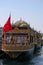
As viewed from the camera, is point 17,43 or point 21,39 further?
point 21,39

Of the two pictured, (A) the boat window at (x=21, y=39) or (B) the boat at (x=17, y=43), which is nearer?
(B) the boat at (x=17, y=43)

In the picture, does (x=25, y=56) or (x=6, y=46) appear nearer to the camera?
(x=6, y=46)

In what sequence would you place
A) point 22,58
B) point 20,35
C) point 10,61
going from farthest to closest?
1. point 20,35
2. point 22,58
3. point 10,61

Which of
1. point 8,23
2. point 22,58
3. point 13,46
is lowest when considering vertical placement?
point 22,58

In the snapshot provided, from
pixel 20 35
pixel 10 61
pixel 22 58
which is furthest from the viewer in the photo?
pixel 20 35

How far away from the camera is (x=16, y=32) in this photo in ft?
110

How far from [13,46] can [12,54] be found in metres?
1.15

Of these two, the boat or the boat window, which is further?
the boat window

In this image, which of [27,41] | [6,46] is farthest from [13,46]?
[27,41]

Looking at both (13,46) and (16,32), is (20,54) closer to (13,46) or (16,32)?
(13,46)

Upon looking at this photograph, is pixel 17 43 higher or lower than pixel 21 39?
lower

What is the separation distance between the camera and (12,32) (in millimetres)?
33594

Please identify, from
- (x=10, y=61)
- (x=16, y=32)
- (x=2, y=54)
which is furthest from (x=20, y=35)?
(x=10, y=61)

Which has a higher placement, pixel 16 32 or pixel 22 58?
pixel 16 32
